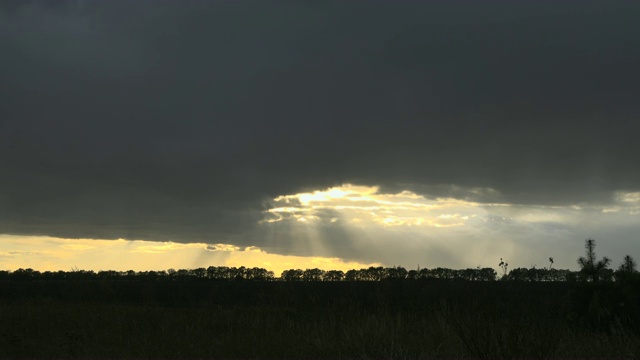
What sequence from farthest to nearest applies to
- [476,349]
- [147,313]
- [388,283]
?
[388,283] → [147,313] → [476,349]

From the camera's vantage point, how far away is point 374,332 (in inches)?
548

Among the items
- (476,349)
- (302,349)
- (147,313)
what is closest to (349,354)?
(302,349)

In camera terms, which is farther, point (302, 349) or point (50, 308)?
point (50, 308)

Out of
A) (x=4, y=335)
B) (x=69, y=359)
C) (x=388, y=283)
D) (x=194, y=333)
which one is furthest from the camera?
(x=388, y=283)

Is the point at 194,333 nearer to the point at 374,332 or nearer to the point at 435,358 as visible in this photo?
the point at 374,332

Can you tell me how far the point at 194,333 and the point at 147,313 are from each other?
7.00 m

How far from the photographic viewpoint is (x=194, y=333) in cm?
1734

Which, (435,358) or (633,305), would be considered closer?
(435,358)

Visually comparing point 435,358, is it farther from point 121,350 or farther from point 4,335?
point 4,335

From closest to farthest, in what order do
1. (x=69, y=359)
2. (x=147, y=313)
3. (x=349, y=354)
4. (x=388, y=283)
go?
1. (x=349, y=354)
2. (x=69, y=359)
3. (x=147, y=313)
4. (x=388, y=283)

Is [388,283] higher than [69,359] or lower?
higher

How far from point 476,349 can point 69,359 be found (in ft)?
29.9

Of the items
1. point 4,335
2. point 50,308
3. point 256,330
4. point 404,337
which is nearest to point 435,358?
point 404,337

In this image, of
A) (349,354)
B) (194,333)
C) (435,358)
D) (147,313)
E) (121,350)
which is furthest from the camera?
(147,313)
